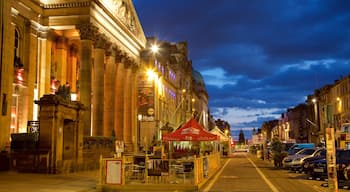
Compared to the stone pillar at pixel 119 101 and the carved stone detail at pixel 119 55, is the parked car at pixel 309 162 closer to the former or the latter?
the stone pillar at pixel 119 101

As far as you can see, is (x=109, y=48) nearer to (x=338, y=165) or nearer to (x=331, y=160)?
(x=338, y=165)

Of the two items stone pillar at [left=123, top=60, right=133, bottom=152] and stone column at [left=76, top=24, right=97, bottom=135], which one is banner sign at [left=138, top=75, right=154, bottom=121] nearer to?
stone pillar at [left=123, top=60, right=133, bottom=152]

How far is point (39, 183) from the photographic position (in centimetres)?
1805

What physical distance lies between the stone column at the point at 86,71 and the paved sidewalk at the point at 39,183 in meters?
10.8

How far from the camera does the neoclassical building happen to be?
28141mm

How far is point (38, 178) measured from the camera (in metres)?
20.0

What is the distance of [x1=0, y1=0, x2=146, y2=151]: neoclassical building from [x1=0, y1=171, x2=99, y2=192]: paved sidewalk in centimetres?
682

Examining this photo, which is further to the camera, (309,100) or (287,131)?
(287,131)

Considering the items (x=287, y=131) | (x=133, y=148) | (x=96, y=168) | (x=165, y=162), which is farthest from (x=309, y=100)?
(x=165, y=162)

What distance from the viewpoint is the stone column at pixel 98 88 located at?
35.1 metres

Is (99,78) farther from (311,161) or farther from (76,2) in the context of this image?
(311,161)

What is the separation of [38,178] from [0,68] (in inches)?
380

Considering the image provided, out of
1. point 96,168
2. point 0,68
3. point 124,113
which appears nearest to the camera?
point 0,68

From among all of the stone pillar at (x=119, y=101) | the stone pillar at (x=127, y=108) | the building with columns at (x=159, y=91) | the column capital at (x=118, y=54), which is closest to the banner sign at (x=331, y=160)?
the column capital at (x=118, y=54)
